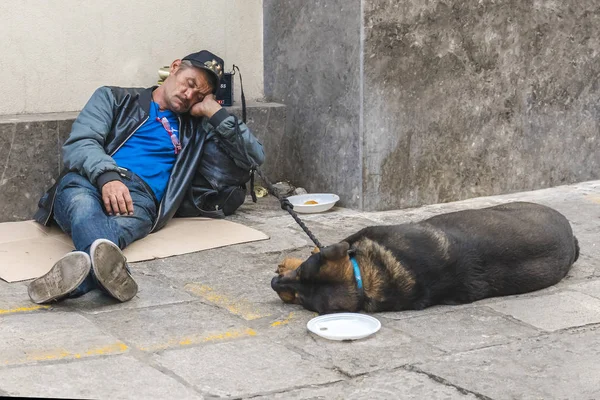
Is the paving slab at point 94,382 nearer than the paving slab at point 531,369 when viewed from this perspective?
Yes

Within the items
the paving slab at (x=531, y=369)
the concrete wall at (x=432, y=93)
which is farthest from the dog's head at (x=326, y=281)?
the concrete wall at (x=432, y=93)

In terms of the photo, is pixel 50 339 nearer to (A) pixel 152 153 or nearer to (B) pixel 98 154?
(B) pixel 98 154

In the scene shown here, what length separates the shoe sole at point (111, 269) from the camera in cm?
407

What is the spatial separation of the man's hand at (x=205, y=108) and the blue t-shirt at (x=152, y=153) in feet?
0.47

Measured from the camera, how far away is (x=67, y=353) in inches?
138

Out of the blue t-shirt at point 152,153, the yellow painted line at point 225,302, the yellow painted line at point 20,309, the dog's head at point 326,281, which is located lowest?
the yellow painted line at point 225,302

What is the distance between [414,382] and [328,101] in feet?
10.2

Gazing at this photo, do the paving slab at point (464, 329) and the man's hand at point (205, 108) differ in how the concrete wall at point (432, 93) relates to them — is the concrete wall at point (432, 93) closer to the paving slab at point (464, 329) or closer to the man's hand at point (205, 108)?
the man's hand at point (205, 108)

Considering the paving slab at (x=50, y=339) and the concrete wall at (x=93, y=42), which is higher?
the concrete wall at (x=93, y=42)

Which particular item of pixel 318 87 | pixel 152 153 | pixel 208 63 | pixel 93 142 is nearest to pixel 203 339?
pixel 93 142

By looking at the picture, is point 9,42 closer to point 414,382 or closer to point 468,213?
point 468,213

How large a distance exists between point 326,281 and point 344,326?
0.67ft

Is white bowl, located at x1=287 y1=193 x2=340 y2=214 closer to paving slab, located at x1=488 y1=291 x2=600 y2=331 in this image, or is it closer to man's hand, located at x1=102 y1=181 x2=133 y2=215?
man's hand, located at x1=102 y1=181 x2=133 y2=215

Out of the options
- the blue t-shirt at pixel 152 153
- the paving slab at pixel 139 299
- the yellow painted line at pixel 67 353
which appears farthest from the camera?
the blue t-shirt at pixel 152 153
